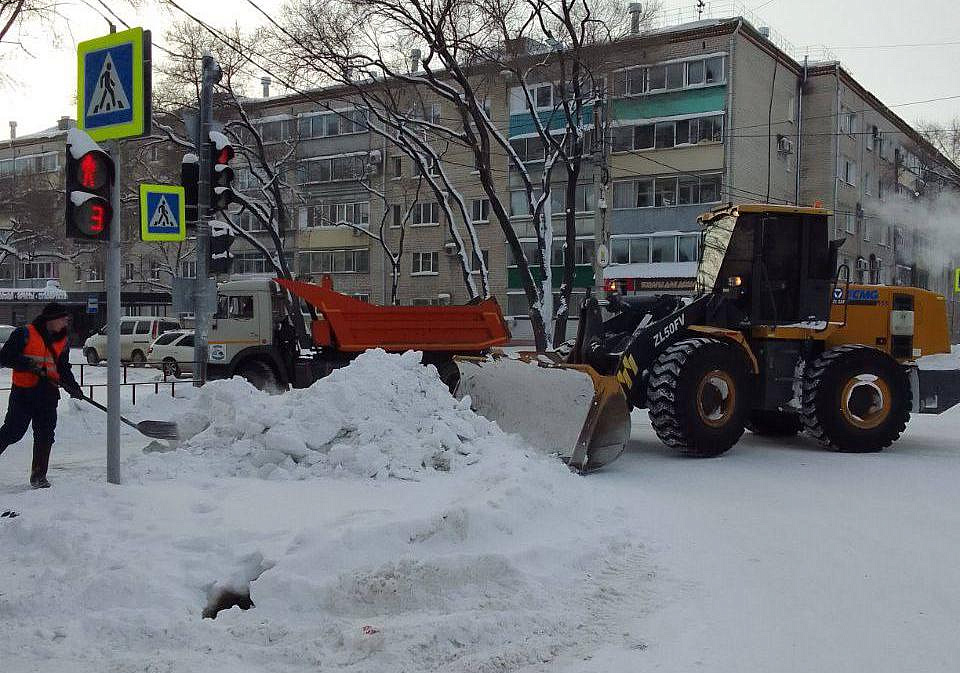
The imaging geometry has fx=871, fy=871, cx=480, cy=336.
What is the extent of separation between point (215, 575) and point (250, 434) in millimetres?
3253

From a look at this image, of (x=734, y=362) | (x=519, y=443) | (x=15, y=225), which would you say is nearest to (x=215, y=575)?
(x=519, y=443)

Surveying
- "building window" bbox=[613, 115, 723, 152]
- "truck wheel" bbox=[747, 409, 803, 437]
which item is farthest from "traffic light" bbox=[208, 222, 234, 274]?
"building window" bbox=[613, 115, 723, 152]

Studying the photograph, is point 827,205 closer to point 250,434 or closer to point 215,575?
point 250,434

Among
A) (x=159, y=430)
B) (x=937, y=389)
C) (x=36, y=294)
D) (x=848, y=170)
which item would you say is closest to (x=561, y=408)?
(x=159, y=430)

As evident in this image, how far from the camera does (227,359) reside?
1555 cm

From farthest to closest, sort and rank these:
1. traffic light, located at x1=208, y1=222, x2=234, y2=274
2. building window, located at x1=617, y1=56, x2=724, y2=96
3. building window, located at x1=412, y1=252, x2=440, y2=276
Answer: building window, located at x1=412, y1=252, x2=440, y2=276, building window, located at x1=617, y1=56, x2=724, y2=96, traffic light, located at x1=208, y1=222, x2=234, y2=274

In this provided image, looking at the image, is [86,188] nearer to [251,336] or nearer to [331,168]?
[251,336]

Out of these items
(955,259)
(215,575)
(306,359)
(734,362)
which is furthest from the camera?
(955,259)

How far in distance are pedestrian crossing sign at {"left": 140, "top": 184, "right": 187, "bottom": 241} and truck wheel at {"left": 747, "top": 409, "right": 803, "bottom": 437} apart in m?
8.36

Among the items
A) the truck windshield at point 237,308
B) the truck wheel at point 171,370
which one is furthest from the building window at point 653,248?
the truck windshield at point 237,308

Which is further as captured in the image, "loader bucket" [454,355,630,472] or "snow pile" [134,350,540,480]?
"loader bucket" [454,355,630,472]

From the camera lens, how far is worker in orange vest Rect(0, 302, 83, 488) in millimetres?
7652

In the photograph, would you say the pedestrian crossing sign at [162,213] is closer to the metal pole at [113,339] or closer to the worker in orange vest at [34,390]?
the worker in orange vest at [34,390]

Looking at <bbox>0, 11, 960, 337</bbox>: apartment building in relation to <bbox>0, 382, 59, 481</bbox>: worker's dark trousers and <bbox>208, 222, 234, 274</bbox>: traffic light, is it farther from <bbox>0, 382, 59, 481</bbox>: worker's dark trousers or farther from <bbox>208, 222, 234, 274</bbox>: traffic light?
<bbox>0, 382, 59, 481</bbox>: worker's dark trousers
